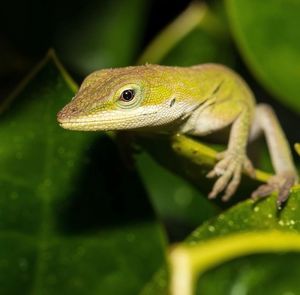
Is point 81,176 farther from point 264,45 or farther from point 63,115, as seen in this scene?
point 264,45

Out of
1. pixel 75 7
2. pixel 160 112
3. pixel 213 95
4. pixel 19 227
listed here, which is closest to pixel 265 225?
pixel 19 227

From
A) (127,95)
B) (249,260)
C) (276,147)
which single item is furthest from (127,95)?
(249,260)

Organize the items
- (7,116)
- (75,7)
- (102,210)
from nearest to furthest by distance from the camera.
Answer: (7,116)
(102,210)
(75,7)

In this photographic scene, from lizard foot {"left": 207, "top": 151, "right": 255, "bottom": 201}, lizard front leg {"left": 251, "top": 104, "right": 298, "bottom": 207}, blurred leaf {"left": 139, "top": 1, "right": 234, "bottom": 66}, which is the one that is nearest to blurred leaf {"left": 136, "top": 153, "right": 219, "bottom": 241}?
lizard foot {"left": 207, "top": 151, "right": 255, "bottom": 201}

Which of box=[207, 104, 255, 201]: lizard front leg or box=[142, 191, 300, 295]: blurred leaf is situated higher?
box=[142, 191, 300, 295]: blurred leaf

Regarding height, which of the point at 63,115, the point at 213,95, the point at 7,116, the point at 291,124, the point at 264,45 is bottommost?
the point at 291,124

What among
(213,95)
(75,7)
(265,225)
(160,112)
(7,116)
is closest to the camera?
(265,225)

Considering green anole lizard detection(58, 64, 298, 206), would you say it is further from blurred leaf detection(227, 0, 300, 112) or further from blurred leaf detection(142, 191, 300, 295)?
blurred leaf detection(227, 0, 300, 112)
